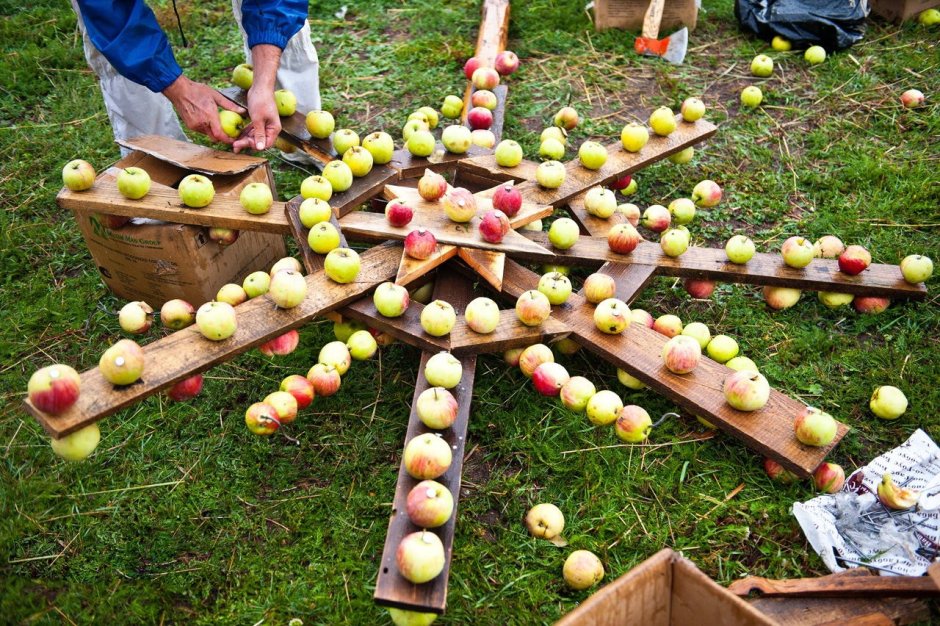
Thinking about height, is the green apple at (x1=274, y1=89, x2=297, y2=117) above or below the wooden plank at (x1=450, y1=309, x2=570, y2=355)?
above

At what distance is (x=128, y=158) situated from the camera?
3.69 metres

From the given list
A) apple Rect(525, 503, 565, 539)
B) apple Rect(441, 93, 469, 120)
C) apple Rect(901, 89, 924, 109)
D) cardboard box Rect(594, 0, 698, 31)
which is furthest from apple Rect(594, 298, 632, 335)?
cardboard box Rect(594, 0, 698, 31)

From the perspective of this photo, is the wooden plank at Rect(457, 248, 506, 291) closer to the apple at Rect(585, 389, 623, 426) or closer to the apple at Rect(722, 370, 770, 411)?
the apple at Rect(585, 389, 623, 426)

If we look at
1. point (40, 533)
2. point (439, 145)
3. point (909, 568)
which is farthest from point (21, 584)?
point (909, 568)

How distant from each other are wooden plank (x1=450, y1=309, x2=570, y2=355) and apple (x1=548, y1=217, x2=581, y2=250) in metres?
0.47

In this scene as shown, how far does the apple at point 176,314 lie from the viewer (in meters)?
3.30

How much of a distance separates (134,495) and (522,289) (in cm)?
190

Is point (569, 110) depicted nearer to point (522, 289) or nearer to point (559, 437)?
point (522, 289)

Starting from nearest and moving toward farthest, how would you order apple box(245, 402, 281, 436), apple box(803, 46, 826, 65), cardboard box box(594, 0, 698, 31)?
apple box(245, 402, 281, 436), apple box(803, 46, 826, 65), cardboard box box(594, 0, 698, 31)

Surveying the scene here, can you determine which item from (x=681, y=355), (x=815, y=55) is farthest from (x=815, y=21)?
(x=681, y=355)

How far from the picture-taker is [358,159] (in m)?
3.68

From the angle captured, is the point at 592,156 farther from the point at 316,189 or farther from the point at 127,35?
the point at 127,35

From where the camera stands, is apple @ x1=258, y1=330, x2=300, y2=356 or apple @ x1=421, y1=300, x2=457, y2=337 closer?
apple @ x1=421, y1=300, x2=457, y2=337

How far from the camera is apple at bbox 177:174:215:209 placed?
3.32 m
